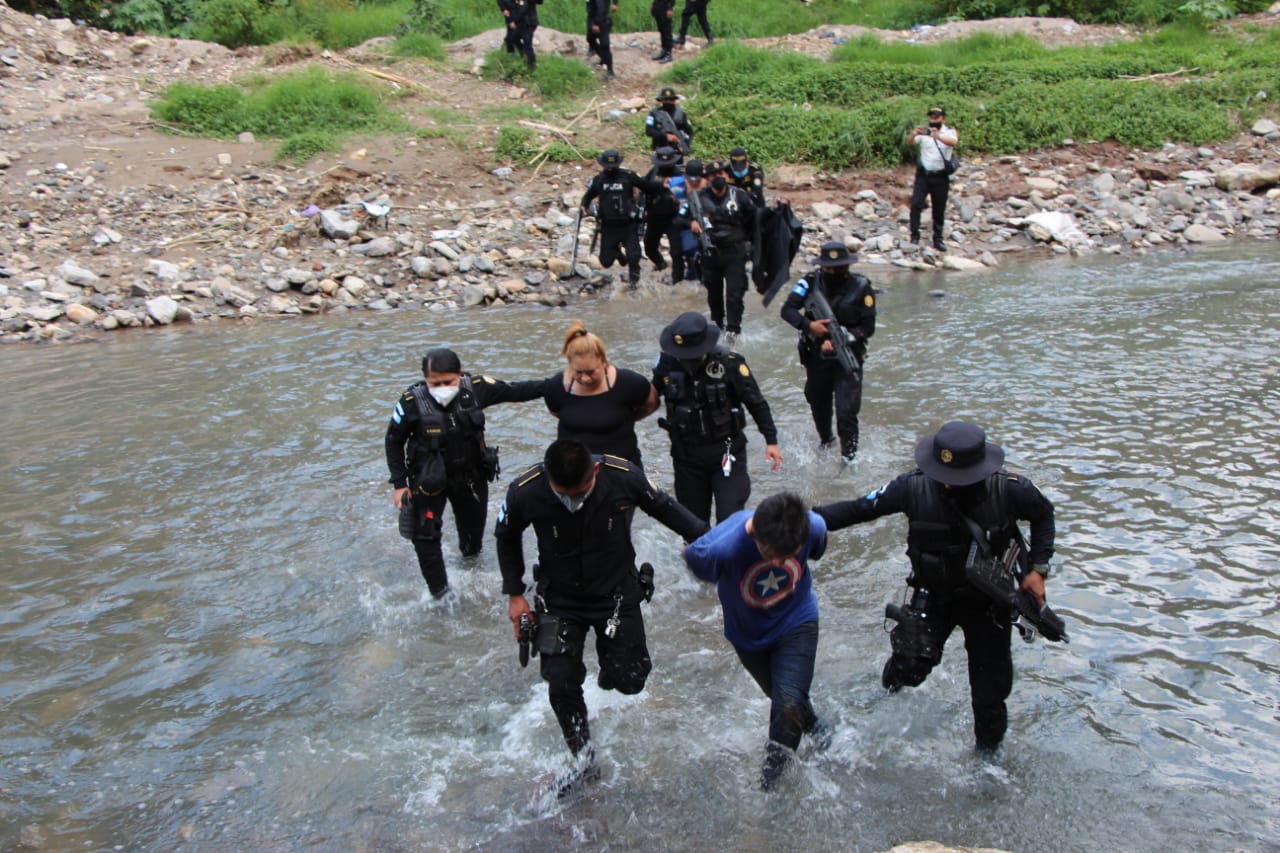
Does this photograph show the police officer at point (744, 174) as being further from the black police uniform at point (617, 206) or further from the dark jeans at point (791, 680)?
the dark jeans at point (791, 680)

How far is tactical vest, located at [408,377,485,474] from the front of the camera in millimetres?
6160

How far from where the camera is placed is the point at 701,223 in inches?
460

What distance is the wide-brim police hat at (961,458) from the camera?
4285 millimetres

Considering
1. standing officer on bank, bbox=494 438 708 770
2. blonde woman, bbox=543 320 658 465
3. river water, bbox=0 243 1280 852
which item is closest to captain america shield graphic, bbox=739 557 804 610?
standing officer on bank, bbox=494 438 708 770

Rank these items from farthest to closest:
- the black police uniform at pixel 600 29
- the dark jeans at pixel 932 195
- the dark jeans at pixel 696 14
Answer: the dark jeans at pixel 696 14, the black police uniform at pixel 600 29, the dark jeans at pixel 932 195

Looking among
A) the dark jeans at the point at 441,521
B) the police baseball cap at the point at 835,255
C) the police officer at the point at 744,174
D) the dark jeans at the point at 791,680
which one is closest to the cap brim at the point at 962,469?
the dark jeans at the point at 791,680

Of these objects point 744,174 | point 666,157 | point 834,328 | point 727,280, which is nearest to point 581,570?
point 834,328

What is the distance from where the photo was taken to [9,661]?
20.3 feet

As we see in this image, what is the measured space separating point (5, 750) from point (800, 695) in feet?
13.2

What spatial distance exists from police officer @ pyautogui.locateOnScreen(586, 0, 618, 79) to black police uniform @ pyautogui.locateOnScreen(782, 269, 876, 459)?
14774mm

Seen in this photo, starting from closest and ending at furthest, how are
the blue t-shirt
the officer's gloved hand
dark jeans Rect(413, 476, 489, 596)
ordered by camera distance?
Result: the blue t-shirt → the officer's gloved hand → dark jeans Rect(413, 476, 489, 596)

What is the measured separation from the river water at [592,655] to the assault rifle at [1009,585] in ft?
2.90

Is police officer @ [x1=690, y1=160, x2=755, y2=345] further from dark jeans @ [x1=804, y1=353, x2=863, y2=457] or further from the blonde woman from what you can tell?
the blonde woman

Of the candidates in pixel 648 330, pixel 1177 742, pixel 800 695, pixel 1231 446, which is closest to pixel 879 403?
pixel 1231 446
